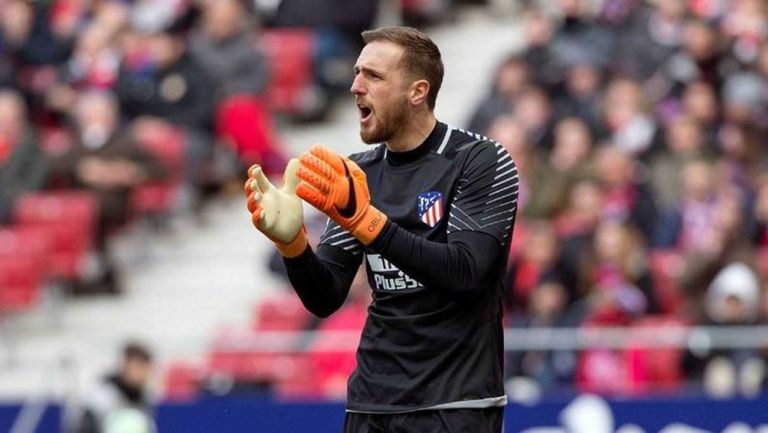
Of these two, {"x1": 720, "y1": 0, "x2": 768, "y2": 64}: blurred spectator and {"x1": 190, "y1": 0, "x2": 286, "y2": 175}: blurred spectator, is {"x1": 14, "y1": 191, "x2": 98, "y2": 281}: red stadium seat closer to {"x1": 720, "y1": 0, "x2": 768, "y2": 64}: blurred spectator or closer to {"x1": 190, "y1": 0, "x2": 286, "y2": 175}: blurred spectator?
{"x1": 190, "y1": 0, "x2": 286, "y2": 175}: blurred spectator

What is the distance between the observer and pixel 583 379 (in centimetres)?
1090

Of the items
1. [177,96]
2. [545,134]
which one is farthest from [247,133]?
[545,134]

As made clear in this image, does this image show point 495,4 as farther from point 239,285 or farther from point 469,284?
point 469,284

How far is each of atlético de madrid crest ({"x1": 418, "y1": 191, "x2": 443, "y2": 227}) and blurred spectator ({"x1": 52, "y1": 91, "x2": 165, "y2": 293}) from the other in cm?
902

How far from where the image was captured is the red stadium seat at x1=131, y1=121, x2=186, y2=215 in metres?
14.6

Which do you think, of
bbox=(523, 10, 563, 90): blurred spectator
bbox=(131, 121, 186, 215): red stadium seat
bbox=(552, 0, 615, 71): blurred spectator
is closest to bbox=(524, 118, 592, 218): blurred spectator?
bbox=(523, 10, 563, 90): blurred spectator

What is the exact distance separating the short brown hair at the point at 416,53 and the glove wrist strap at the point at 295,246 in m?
0.56

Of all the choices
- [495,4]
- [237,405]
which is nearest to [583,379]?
[237,405]

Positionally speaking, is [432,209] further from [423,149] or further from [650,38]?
[650,38]

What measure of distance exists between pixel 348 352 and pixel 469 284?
6001mm

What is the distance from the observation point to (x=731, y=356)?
10.6m

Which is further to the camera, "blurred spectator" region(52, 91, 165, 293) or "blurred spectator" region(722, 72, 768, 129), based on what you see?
"blurred spectator" region(52, 91, 165, 293)

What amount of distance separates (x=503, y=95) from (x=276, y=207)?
9380 millimetres

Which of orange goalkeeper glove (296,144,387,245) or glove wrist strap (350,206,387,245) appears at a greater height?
orange goalkeeper glove (296,144,387,245)
